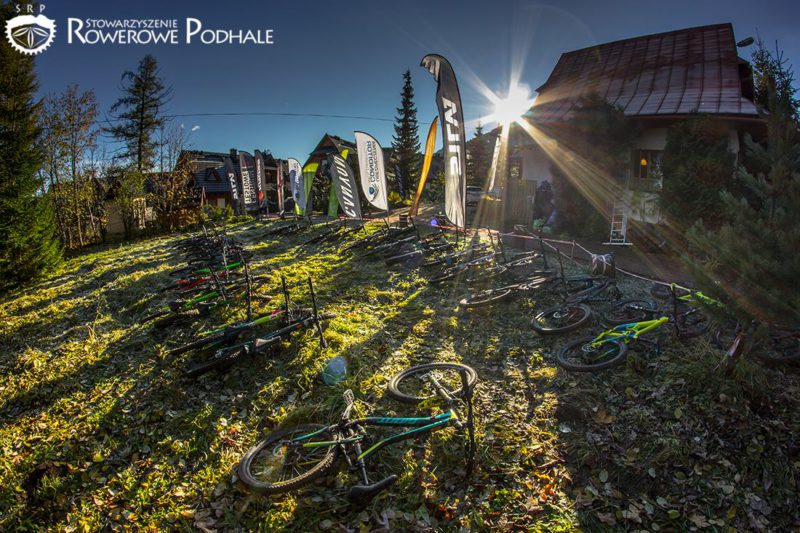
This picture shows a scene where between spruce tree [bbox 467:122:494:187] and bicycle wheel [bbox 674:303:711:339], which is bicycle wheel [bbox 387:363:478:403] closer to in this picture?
bicycle wheel [bbox 674:303:711:339]

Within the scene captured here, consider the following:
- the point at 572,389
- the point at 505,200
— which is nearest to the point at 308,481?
the point at 572,389

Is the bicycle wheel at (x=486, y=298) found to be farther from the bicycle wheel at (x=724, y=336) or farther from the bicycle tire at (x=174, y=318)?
the bicycle tire at (x=174, y=318)

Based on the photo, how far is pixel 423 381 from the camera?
529 cm

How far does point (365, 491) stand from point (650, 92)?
19.3 metres

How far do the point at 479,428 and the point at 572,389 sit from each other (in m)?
1.52

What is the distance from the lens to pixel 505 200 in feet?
56.2

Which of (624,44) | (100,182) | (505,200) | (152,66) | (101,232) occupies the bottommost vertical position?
(101,232)

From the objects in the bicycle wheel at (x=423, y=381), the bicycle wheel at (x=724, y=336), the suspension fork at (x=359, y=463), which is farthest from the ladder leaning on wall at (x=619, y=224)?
the suspension fork at (x=359, y=463)

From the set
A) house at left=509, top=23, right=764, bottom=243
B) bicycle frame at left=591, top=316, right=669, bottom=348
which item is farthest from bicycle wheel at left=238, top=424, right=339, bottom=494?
house at left=509, top=23, right=764, bottom=243

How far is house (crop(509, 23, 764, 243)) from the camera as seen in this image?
42.6 ft

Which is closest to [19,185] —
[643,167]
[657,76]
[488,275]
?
[488,275]

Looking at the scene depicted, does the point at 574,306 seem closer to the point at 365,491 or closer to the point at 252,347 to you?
the point at 365,491

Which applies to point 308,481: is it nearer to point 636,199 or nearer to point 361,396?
point 361,396

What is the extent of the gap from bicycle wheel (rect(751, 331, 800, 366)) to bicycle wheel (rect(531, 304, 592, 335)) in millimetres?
2114
